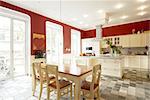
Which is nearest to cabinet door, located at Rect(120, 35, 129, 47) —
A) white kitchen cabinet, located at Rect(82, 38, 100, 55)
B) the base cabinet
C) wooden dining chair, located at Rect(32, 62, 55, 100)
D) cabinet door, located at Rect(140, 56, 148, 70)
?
cabinet door, located at Rect(140, 56, 148, 70)

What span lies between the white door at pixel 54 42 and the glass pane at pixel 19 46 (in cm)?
143

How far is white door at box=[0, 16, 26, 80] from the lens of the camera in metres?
4.26

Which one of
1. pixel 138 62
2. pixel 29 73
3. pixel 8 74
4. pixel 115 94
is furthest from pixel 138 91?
pixel 8 74

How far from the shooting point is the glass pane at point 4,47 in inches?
166

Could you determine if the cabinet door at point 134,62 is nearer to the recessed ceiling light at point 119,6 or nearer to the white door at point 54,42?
the recessed ceiling light at point 119,6

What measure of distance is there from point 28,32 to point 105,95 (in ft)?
13.3

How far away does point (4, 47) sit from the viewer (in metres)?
4.27

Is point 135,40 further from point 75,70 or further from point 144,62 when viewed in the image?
point 75,70

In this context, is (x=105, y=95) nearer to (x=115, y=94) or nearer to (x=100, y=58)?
(x=115, y=94)

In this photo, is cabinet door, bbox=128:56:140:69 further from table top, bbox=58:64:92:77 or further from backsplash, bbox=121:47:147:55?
table top, bbox=58:64:92:77

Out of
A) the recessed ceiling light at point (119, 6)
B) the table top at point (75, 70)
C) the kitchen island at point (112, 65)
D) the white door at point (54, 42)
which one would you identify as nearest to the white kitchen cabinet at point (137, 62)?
the kitchen island at point (112, 65)

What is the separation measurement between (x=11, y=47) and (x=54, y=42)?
2.69m

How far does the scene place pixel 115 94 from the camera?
9.63 ft

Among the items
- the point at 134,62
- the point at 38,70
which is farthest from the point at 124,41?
the point at 38,70
